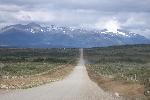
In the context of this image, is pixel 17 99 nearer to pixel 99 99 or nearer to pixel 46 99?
pixel 46 99

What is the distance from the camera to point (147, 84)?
41.0 m

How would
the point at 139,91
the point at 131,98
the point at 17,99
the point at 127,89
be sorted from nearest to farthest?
1. the point at 17,99
2. the point at 131,98
3. the point at 139,91
4. the point at 127,89

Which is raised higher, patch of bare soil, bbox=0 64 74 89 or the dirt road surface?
the dirt road surface

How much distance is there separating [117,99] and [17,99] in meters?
7.05

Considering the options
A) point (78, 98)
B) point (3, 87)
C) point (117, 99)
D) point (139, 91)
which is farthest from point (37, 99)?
point (3, 87)

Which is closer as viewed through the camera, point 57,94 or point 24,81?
point 57,94

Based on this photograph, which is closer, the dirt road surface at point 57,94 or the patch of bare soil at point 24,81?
the dirt road surface at point 57,94

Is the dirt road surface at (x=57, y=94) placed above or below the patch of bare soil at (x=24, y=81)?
above

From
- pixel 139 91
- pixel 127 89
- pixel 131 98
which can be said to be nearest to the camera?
pixel 131 98

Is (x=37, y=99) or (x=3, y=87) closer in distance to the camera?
(x=37, y=99)

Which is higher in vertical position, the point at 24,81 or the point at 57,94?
the point at 57,94

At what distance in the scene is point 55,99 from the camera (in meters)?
33.2

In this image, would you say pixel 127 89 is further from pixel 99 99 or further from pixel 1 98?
pixel 1 98

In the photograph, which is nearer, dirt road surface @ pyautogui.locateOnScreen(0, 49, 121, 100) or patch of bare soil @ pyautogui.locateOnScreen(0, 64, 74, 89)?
dirt road surface @ pyautogui.locateOnScreen(0, 49, 121, 100)
